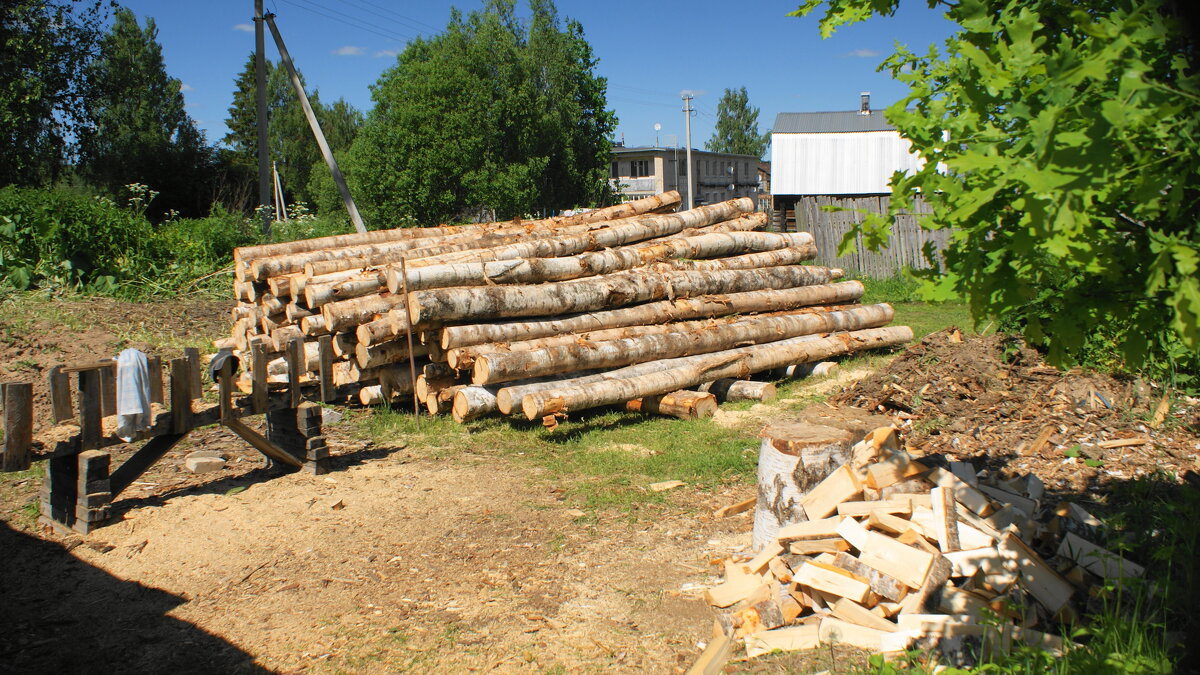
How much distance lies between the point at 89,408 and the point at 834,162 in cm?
3419

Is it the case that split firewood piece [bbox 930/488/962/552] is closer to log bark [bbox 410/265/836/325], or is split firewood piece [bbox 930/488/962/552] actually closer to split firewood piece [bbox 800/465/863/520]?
split firewood piece [bbox 800/465/863/520]

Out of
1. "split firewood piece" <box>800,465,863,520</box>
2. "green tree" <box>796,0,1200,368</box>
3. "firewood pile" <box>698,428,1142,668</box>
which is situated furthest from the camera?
"split firewood piece" <box>800,465,863,520</box>

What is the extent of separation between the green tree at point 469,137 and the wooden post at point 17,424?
2974 centimetres

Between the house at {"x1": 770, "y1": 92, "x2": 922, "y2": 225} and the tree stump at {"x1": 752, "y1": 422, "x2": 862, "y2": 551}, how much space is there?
104ft

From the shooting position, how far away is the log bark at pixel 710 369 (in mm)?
8460

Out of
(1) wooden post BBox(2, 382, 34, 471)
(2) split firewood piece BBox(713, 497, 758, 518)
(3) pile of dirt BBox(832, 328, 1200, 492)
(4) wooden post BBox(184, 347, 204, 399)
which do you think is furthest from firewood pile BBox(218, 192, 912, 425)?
(2) split firewood piece BBox(713, 497, 758, 518)

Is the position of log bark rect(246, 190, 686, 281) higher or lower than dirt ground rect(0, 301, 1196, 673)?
higher

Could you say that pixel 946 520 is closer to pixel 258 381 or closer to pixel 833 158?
pixel 258 381

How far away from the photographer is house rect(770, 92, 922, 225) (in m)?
35.3

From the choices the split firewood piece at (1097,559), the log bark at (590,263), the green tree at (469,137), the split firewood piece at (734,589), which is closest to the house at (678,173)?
the green tree at (469,137)

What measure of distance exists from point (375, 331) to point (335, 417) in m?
1.34

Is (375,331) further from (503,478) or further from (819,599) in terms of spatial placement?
(819,599)

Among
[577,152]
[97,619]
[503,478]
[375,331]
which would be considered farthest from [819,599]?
[577,152]

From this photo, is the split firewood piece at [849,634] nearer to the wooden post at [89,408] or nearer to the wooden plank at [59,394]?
the wooden plank at [59,394]
